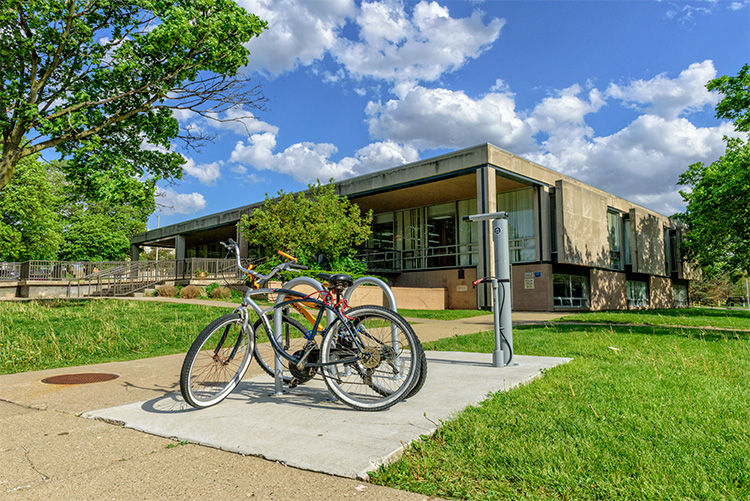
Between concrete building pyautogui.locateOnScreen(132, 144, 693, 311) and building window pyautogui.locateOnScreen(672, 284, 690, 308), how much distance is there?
9928 millimetres

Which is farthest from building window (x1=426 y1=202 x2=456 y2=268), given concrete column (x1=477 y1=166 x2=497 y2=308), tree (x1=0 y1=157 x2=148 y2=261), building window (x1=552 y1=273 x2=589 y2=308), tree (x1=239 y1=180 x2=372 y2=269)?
tree (x1=0 y1=157 x2=148 y2=261)

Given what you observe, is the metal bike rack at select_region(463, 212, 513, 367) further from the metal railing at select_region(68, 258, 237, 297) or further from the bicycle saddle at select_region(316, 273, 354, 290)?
the metal railing at select_region(68, 258, 237, 297)

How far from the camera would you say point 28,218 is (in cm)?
3288

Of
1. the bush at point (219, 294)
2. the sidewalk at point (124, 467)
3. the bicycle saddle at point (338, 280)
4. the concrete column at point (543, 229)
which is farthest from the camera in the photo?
the concrete column at point (543, 229)

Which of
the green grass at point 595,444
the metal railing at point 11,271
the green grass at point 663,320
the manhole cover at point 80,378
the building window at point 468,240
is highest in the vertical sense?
the building window at point 468,240

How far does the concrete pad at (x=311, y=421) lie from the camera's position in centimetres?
300

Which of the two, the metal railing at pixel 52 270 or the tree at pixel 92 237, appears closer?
the metal railing at pixel 52 270

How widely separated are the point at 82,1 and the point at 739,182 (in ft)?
67.6

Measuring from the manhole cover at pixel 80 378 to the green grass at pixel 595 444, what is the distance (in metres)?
4.94

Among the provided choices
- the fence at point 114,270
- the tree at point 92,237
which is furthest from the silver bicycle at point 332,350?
the tree at point 92,237

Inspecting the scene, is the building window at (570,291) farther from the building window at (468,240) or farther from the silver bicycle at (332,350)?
the silver bicycle at (332,350)

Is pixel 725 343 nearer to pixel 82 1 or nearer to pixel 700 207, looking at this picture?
pixel 700 207

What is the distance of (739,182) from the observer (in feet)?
54.5

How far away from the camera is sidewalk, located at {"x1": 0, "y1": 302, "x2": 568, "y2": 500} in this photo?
8.45ft
